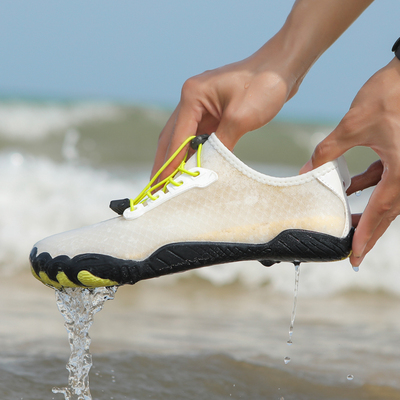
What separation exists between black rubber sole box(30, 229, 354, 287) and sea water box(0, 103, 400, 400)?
65 centimetres

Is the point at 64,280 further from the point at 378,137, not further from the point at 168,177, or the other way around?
the point at 378,137

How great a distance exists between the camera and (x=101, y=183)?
488 cm

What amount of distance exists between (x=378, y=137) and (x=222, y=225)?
45 cm

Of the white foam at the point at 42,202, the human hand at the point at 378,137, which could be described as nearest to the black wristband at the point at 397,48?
the human hand at the point at 378,137

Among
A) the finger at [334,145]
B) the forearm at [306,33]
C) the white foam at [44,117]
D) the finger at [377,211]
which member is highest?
the white foam at [44,117]

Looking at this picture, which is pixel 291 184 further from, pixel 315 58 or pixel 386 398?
pixel 386 398

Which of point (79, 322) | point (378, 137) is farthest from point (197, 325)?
point (378, 137)

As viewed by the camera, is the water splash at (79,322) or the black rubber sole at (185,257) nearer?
the black rubber sole at (185,257)

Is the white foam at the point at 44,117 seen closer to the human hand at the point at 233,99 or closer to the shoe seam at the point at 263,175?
the human hand at the point at 233,99

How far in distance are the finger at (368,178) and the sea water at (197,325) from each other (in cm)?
82

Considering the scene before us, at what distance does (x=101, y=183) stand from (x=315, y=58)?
11.8 ft

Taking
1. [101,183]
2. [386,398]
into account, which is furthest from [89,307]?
[101,183]

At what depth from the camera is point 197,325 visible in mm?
2656

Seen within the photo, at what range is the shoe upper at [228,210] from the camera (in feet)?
4.74
